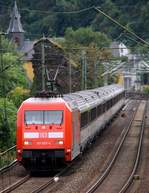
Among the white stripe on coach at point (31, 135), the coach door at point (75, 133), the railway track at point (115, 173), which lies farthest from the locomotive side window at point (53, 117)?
the railway track at point (115, 173)

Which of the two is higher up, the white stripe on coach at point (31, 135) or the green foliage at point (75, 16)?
the green foliage at point (75, 16)

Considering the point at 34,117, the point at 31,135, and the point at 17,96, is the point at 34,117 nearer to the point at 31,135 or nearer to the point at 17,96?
the point at 31,135

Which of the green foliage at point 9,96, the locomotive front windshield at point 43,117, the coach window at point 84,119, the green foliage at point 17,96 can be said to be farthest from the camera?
the green foliage at point 17,96

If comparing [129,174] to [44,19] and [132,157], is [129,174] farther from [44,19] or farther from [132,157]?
[44,19]

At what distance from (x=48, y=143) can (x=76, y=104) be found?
367 cm

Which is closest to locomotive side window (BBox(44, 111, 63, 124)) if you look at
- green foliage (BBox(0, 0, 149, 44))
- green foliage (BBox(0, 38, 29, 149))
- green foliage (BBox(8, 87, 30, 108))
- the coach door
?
the coach door

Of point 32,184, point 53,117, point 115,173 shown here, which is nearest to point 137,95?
point 115,173

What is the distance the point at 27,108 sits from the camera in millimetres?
25328

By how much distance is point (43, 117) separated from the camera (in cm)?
2528

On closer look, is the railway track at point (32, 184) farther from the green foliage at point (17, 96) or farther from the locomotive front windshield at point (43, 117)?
the green foliage at point (17, 96)

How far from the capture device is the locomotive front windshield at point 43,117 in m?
25.2

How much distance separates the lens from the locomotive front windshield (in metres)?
25.2

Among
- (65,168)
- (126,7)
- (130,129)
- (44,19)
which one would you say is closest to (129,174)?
(65,168)

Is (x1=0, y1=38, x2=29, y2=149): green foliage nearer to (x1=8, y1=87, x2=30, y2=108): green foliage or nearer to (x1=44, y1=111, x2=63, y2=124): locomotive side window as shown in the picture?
(x1=8, y1=87, x2=30, y2=108): green foliage
